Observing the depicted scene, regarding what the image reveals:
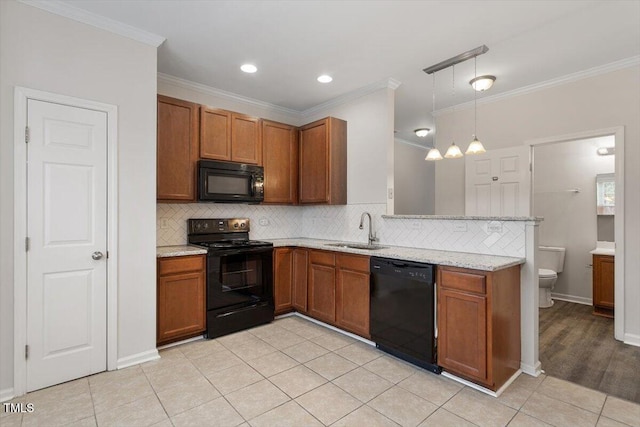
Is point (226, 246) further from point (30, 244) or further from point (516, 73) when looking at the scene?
point (516, 73)

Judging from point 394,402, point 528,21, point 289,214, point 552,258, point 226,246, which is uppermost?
point 528,21

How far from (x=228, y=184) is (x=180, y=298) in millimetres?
1313

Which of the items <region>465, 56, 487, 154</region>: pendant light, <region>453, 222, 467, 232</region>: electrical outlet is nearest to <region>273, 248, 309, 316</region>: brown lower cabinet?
<region>453, 222, 467, 232</region>: electrical outlet

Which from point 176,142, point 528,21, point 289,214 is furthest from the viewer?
point 289,214

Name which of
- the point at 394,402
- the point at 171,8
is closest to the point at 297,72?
the point at 171,8

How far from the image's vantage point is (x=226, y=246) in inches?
134

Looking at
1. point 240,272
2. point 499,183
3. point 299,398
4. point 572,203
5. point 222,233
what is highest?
point 499,183

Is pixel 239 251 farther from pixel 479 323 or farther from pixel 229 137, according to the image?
pixel 479 323

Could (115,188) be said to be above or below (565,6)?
below

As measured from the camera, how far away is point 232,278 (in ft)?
11.2

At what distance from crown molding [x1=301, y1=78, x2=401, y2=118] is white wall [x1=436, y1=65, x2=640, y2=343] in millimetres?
1456

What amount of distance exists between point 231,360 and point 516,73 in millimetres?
4060

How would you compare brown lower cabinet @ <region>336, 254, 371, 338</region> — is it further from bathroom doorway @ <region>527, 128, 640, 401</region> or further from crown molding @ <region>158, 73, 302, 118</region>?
crown molding @ <region>158, 73, 302, 118</region>

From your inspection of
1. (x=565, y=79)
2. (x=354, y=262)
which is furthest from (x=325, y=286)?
(x=565, y=79)
